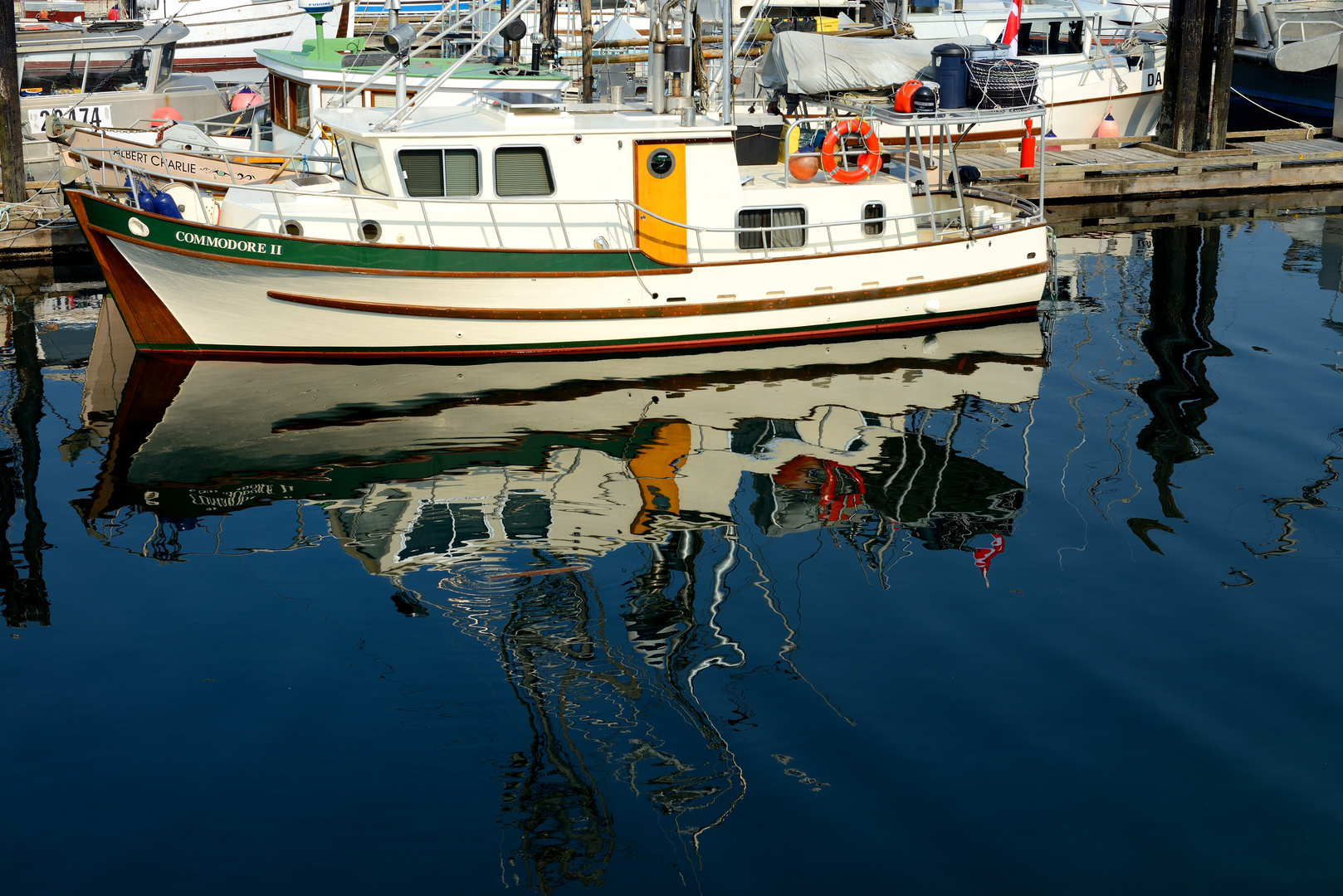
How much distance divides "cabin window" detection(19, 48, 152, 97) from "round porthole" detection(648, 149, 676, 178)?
14.5 meters

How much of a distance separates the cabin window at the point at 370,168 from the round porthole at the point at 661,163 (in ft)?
9.80

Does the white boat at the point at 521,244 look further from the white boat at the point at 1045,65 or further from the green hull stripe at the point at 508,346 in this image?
the white boat at the point at 1045,65

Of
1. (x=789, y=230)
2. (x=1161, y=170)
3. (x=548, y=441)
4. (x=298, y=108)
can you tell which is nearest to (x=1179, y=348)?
(x=789, y=230)

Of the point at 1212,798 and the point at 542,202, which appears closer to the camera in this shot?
the point at 1212,798

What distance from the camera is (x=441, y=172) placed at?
45.1 ft

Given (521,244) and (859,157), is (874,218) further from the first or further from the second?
(521,244)

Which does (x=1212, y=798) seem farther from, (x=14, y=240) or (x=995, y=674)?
(x=14, y=240)

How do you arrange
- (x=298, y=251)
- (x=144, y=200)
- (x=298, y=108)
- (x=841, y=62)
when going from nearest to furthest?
(x=298, y=251) < (x=144, y=200) < (x=298, y=108) < (x=841, y=62)

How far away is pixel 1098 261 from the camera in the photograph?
1930 cm

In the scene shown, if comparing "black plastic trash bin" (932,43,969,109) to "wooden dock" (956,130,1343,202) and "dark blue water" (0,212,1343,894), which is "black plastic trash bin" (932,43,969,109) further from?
"wooden dock" (956,130,1343,202)

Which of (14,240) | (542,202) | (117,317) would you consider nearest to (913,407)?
(542,202)

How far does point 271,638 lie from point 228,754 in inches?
54.1

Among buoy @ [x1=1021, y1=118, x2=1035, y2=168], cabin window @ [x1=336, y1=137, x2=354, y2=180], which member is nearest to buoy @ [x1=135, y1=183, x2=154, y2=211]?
cabin window @ [x1=336, y1=137, x2=354, y2=180]

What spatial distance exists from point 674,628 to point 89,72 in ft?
68.2
